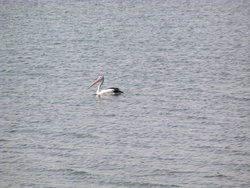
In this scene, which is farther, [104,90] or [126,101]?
[104,90]

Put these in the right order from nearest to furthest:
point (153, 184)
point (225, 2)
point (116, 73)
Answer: point (153, 184) < point (116, 73) < point (225, 2)

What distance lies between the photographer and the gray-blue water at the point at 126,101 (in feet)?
69.2

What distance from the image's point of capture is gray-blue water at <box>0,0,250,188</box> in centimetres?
2109

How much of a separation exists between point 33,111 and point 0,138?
144 inches

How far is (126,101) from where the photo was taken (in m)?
29.4

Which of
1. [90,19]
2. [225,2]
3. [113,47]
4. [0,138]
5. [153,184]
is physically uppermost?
[225,2]

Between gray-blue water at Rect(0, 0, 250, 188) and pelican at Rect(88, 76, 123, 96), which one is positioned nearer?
gray-blue water at Rect(0, 0, 250, 188)

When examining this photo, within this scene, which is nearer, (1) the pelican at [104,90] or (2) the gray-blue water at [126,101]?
(2) the gray-blue water at [126,101]

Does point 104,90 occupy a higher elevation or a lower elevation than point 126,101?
higher

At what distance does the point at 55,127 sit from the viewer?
83.2 feet

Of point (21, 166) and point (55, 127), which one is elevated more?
point (55, 127)

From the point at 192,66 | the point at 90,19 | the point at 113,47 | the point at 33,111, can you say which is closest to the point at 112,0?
the point at 90,19

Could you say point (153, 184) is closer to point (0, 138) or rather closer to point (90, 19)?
point (0, 138)

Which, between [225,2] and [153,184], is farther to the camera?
[225,2]
